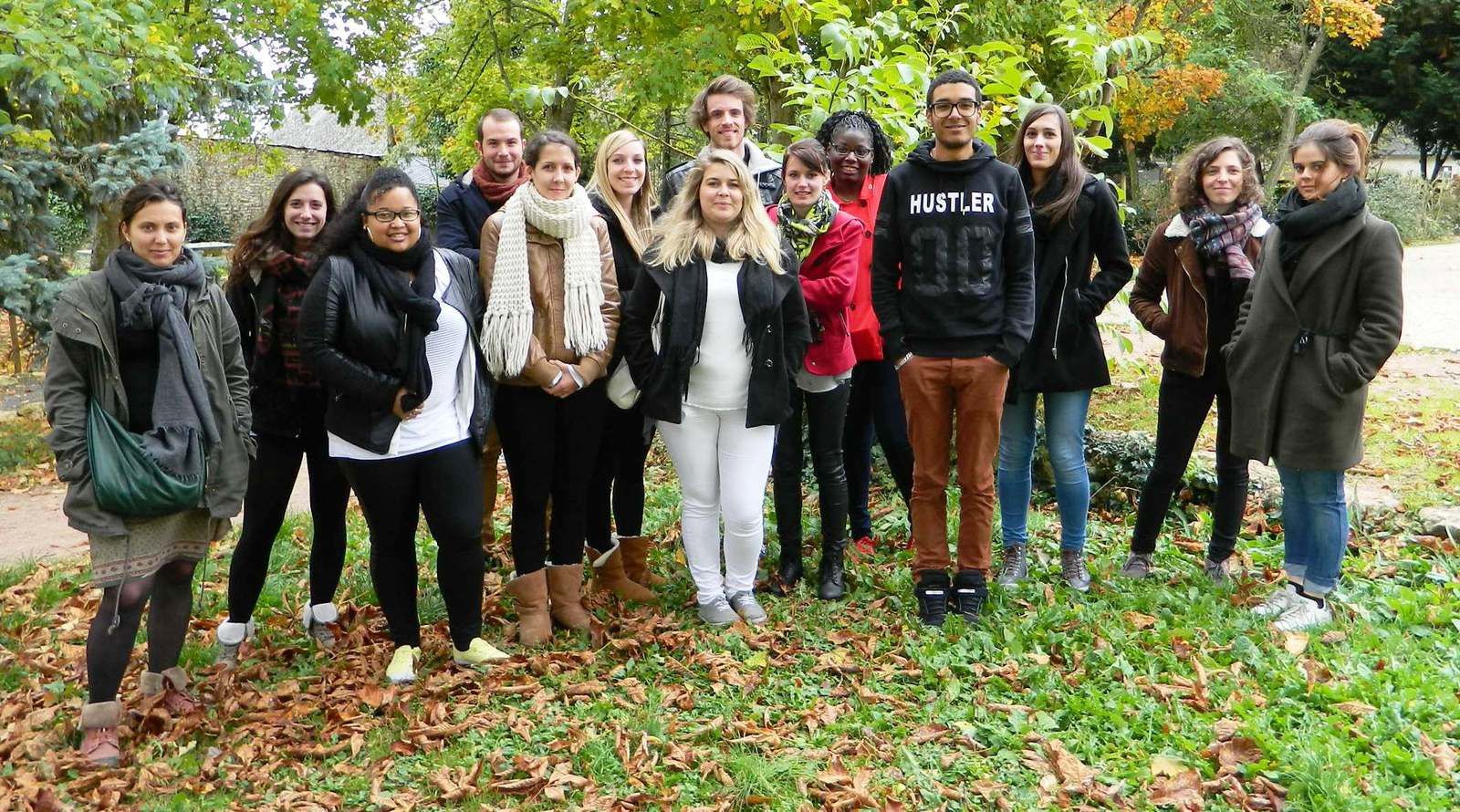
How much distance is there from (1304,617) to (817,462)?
7.18 ft

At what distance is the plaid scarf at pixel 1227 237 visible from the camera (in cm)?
481

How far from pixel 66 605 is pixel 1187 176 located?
5.97 metres

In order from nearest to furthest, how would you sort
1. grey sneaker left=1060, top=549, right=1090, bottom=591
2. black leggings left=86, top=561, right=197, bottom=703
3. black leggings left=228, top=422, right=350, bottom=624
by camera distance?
1. black leggings left=86, top=561, right=197, bottom=703
2. black leggings left=228, top=422, right=350, bottom=624
3. grey sneaker left=1060, top=549, right=1090, bottom=591

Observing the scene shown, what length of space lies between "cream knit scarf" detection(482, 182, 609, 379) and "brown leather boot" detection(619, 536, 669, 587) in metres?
1.23

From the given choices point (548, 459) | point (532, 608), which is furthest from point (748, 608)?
point (548, 459)

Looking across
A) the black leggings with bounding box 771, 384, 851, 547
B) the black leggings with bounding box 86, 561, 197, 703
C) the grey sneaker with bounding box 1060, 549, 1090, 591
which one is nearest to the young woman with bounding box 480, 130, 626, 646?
the black leggings with bounding box 771, 384, 851, 547

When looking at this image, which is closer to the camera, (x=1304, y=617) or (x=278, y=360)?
(x=278, y=360)

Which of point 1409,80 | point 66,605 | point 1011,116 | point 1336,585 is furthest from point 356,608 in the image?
point 1409,80

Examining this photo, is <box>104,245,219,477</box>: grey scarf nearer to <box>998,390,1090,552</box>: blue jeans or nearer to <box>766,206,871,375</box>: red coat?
<box>766,206,871,375</box>: red coat

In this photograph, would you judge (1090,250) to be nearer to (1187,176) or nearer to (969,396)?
(1187,176)

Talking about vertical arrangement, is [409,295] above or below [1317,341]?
above

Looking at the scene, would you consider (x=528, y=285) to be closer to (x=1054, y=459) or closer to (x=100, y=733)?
(x=100, y=733)

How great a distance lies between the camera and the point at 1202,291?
486cm

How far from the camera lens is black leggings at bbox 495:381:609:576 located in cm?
448
